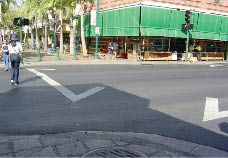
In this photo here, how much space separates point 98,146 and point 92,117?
5.44ft

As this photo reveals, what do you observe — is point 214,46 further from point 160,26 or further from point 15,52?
point 15,52

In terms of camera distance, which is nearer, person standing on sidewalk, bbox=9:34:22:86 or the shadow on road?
the shadow on road

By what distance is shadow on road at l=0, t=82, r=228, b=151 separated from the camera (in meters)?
5.14

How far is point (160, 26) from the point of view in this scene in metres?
25.2

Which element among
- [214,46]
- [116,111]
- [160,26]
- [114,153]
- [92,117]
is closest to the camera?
[114,153]

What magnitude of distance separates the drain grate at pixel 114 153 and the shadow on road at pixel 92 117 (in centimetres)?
99

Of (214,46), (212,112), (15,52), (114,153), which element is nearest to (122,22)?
(214,46)

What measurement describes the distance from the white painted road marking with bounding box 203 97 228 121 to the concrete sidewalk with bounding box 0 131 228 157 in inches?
78.2

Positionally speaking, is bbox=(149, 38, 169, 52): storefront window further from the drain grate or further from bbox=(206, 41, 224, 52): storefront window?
the drain grate

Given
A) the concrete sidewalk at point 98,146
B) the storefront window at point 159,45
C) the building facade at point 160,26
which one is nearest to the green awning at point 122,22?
the building facade at point 160,26

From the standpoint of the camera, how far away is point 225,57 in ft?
106

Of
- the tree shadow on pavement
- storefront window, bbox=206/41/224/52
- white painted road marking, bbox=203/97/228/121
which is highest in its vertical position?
storefront window, bbox=206/41/224/52

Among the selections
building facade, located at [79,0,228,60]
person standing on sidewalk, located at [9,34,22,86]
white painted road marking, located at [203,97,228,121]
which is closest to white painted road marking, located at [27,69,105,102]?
person standing on sidewalk, located at [9,34,22,86]

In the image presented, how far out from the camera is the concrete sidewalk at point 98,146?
4102 millimetres
